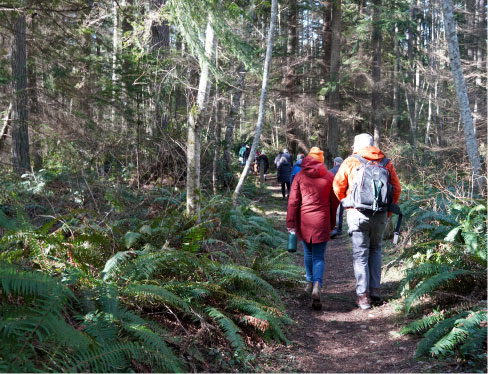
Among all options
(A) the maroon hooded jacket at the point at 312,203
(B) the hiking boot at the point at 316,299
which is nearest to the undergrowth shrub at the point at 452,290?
(B) the hiking boot at the point at 316,299

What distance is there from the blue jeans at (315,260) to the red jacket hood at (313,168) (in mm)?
1002

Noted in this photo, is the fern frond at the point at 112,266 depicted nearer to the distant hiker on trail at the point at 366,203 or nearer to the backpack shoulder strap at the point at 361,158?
the distant hiker on trail at the point at 366,203

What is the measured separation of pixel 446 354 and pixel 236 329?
190 centimetres

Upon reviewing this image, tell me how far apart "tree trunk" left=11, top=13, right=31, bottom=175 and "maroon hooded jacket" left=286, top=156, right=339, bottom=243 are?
7.75 meters

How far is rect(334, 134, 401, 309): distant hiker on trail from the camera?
17.0 feet

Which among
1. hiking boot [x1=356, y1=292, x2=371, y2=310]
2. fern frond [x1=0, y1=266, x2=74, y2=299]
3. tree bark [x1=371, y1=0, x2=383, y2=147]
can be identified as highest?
tree bark [x1=371, y1=0, x2=383, y2=147]

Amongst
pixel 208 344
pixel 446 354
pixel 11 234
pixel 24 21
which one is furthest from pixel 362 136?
pixel 24 21

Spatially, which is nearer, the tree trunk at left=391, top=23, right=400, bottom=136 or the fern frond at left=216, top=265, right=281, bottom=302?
the fern frond at left=216, top=265, right=281, bottom=302

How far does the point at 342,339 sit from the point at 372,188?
192 cm

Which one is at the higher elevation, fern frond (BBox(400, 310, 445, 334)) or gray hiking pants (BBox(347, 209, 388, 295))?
gray hiking pants (BBox(347, 209, 388, 295))

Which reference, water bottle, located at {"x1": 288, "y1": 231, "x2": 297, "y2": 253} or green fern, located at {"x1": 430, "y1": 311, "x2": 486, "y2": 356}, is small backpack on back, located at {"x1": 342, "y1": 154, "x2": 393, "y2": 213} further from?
green fern, located at {"x1": 430, "y1": 311, "x2": 486, "y2": 356}

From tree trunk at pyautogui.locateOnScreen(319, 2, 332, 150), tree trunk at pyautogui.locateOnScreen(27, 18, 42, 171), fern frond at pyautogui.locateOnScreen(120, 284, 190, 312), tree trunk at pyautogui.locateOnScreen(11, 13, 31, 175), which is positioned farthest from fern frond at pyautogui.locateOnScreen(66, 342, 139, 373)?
tree trunk at pyautogui.locateOnScreen(319, 2, 332, 150)

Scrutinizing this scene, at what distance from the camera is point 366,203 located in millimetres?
5176

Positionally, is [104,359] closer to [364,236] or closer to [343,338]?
[343,338]
